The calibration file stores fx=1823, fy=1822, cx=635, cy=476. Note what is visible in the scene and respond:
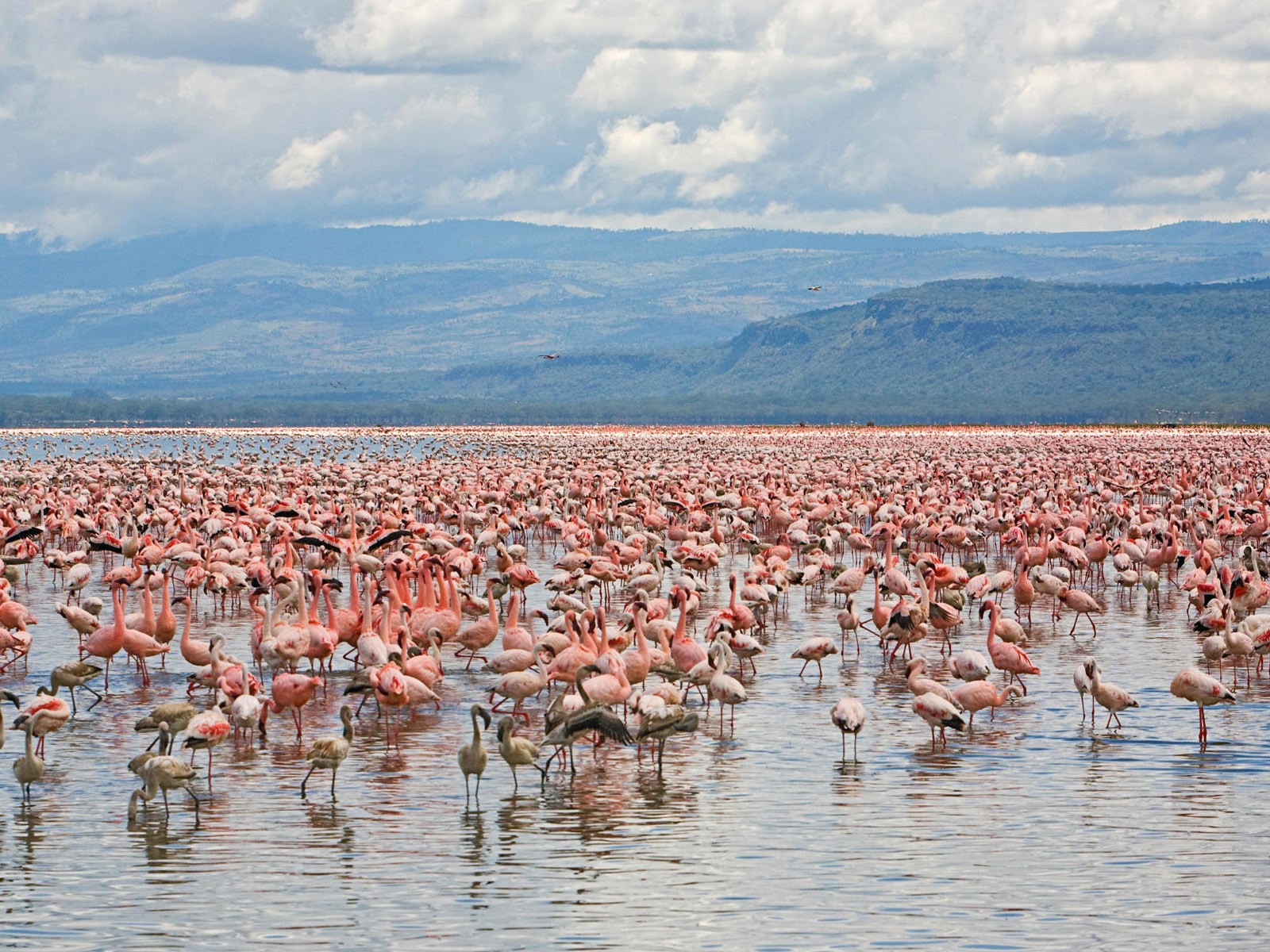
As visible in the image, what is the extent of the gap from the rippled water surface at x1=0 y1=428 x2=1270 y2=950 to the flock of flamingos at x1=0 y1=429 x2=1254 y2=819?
0.32 meters

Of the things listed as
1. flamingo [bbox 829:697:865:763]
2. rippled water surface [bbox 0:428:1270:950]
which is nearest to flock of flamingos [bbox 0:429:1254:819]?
flamingo [bbox 829:697:865:763]

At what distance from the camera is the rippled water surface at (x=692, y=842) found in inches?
392

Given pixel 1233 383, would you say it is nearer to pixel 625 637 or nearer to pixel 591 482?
pixel 591 482

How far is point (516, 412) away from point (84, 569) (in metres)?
174

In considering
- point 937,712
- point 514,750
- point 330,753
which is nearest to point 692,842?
point 514,750

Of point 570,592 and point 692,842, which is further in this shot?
point 570,592

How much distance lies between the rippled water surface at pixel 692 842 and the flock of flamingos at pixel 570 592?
32cm

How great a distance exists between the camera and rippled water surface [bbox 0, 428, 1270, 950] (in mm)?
9953

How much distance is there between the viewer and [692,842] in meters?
11.7

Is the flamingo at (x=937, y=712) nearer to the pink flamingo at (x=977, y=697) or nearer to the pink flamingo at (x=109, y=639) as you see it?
the pink flamingo at (x=977, y=697)

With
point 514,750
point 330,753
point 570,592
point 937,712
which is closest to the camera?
point 330,753

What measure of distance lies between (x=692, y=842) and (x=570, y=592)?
10543 millimetres

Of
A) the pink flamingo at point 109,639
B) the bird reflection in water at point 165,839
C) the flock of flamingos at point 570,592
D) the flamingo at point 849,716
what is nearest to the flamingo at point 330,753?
the flock of flamingos at point 570,592

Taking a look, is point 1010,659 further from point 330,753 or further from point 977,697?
point 330,753
